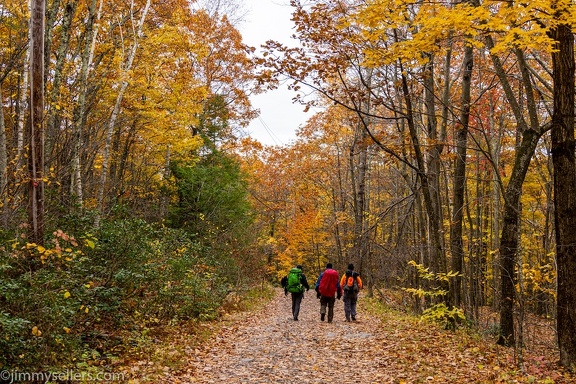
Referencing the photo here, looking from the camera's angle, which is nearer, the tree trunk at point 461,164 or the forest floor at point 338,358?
the forest floor at point 338,358

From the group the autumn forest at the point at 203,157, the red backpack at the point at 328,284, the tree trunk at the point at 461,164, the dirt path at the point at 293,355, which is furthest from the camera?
the red backpack at the point at 328,284

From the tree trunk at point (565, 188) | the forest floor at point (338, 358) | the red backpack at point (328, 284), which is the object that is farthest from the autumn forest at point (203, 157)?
the red backpack at point (328, 284)

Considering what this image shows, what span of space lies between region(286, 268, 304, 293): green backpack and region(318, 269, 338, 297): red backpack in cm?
66

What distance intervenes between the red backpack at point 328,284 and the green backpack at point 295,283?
655 millimetres

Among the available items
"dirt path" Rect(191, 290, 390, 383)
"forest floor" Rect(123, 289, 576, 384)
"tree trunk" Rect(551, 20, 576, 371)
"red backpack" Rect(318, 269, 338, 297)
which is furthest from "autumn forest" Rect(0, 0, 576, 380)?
"red backpack" Rect(318, 269, 338, 297)

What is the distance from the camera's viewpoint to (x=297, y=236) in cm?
3181

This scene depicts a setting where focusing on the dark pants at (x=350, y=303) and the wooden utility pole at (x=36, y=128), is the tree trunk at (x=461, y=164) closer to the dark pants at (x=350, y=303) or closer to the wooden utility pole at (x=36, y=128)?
the dark pants at (x=350, y=303)

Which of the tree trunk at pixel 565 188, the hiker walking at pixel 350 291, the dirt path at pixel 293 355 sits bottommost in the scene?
the dirt path at pixel 293 355

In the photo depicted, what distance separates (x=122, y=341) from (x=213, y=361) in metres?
1.66

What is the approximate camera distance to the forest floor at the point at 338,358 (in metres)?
6.59

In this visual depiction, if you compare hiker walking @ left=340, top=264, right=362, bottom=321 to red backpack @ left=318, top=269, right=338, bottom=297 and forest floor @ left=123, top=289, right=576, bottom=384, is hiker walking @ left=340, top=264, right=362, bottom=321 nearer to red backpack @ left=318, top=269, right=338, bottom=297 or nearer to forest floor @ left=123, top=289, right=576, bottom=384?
red backpack @ left=318, top=269, right=338, bottom=297

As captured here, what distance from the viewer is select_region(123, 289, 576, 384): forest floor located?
6.59 metres

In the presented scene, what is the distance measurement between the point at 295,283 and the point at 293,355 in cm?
518

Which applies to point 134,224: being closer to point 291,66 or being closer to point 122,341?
point 122,341
